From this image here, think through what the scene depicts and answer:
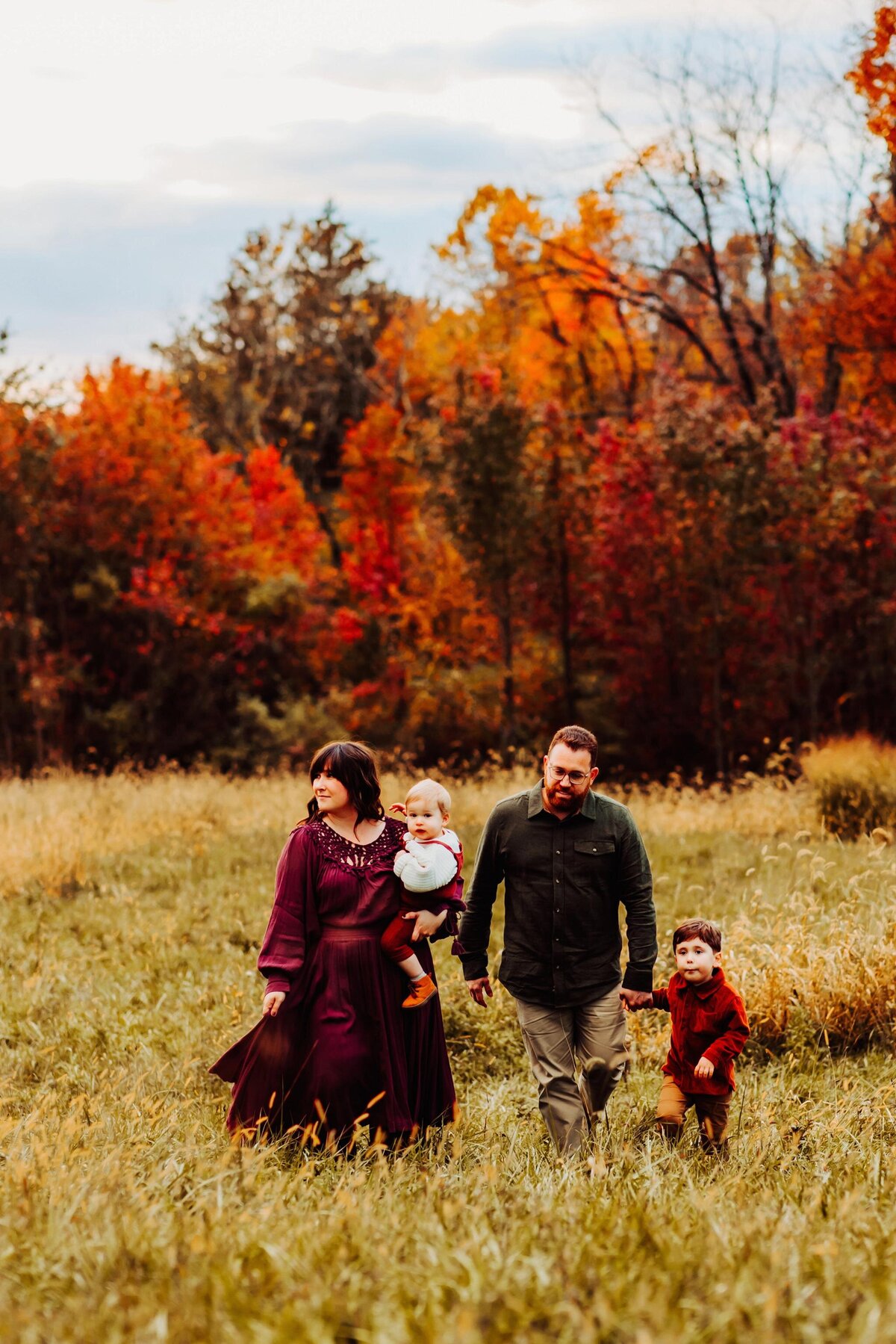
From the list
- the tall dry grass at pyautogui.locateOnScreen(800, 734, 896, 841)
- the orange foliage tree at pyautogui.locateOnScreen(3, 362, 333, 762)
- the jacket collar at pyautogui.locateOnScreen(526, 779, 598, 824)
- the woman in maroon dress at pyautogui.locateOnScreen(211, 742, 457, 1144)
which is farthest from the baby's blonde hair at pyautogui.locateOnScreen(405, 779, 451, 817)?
the orange foliage tree at pyautogui.locateOnScreen(3, 362, 333, 762)

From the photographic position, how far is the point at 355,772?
4.42 metres

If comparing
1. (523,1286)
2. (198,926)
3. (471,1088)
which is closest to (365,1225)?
(523,1286)

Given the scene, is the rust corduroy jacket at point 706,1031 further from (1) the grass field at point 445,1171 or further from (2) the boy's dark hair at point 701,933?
(1) the grass field at point 445,1171

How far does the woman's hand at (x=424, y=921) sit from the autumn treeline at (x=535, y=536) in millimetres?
12865

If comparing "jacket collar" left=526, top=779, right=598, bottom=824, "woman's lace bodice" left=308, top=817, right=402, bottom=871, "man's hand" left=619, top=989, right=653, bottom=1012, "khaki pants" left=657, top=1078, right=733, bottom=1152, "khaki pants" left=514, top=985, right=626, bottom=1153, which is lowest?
"khaki pants" left=657, top=1078, right=733, bottom=1152

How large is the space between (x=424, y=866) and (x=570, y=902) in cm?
61

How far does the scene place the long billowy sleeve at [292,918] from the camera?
13.9 ft

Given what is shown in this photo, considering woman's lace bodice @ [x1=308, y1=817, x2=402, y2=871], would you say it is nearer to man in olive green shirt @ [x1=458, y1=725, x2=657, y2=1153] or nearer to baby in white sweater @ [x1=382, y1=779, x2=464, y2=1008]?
baby in white sweater @ [x1=382, y1=779, x2=464, y2=1008]

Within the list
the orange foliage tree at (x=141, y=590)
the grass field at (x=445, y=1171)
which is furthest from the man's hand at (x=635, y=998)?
the orange foliage tree at (x=141, y=590)

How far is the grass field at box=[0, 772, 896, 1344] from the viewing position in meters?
2.27

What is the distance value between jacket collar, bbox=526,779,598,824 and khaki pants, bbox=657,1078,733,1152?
1.08 meters

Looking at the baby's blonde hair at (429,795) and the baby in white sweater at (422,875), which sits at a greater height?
the baby's blonde hair at (429,795)

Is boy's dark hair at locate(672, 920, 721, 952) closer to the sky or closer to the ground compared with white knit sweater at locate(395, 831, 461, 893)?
closer to the ground

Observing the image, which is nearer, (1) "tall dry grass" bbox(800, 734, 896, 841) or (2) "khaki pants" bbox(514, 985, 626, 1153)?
(2) "khaki pants" bbox(514, 985, 626, 1153)
